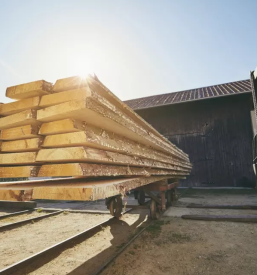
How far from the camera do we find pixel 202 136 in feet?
43.2

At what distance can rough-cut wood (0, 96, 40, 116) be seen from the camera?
173cm

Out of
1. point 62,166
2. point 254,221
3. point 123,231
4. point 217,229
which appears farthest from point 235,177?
point 62,166

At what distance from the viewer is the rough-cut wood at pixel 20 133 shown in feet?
5.68

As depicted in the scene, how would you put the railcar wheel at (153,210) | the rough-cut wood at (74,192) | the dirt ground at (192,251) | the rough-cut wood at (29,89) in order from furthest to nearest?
1. the railcar wheel at (153,210)
2. the dirt ground at (192,251)
3. the rough-cut wood at (29,89)
4. the rough-cut wood at (74,192)

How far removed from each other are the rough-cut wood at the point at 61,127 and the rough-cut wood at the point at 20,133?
2.8 inches

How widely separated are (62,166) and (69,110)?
1.58 feet

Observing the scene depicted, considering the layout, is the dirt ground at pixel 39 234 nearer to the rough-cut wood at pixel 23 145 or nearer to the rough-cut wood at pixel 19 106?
the rough-cut wood at pixel 23 145

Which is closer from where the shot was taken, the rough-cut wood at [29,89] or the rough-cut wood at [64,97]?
the rough-cut wood at [64,97]

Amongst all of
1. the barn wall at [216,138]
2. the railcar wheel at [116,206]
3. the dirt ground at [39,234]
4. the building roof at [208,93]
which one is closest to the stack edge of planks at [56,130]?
the dirt ground at [39,234]

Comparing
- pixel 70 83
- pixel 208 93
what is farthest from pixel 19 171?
pixel 208 93

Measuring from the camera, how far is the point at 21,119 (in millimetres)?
1738

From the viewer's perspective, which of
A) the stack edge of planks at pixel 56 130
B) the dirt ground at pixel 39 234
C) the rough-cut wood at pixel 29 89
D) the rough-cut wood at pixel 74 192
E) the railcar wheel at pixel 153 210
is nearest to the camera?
the rough-cut wood at pixel 74 192

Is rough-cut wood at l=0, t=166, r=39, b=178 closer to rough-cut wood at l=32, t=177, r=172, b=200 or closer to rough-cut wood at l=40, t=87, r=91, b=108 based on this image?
rough-cut wood at l=32, t=177, r=172, b=200

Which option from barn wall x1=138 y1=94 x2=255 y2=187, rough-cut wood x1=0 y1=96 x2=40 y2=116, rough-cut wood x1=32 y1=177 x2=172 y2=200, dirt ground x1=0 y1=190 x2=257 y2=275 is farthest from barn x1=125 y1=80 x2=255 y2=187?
rough-cut wood x1=0 y1=96 x2=40 y2=116
